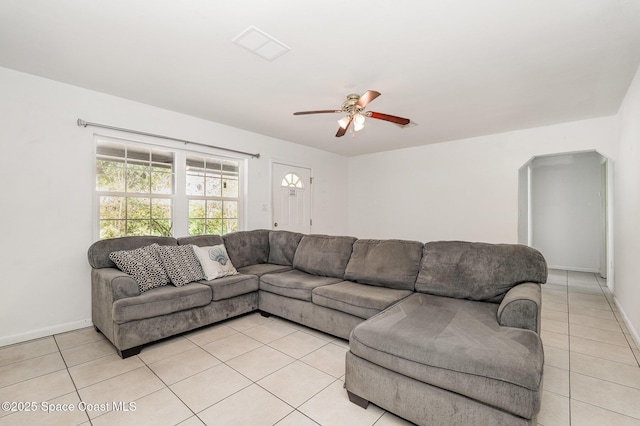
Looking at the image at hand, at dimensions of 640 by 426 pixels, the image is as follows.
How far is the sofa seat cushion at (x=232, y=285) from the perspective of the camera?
2957mm

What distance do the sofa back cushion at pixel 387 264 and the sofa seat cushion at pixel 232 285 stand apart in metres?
1.08

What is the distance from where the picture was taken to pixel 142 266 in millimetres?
2746

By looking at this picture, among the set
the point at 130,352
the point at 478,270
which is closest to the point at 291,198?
the point at 130,352

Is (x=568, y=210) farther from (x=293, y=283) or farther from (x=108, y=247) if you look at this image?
(x=108, y=247)

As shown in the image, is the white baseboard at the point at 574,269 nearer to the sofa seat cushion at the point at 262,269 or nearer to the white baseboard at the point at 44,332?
the sofa seat cushion at the point at 262,269

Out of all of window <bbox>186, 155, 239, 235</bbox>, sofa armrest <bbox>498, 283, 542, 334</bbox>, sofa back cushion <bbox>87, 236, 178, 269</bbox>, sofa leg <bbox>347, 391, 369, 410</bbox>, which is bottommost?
sofa leg <bbox>347, 391, 369, 410</bbox>

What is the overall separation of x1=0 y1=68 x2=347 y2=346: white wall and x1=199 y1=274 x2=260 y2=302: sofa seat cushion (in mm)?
1364

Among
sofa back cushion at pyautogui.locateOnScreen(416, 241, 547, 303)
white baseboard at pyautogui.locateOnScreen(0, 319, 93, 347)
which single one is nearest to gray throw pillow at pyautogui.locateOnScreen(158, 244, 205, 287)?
white baseboard at pyautogui.locateOnScreen(0, 319, 93, 347)

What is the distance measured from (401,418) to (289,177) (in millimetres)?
4193

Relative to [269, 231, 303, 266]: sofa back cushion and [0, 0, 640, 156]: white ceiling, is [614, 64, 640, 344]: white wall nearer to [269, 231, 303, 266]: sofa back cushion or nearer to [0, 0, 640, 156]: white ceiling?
[0, 0, 640, 156]: white ceiling

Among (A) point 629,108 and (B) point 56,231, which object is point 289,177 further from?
(A) point 629,108

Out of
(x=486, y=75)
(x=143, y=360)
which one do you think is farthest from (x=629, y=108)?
(x=143, y=360)

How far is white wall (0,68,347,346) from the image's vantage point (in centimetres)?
263

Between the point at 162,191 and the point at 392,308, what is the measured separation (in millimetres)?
3150
